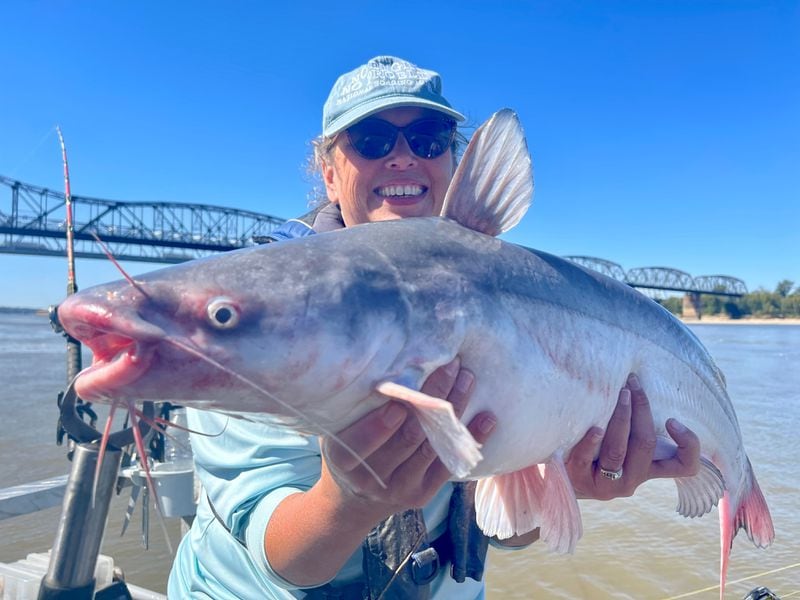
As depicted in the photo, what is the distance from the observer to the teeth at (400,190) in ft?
9.61

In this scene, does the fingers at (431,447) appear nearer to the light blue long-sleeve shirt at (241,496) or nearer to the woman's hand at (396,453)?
the woman's hand at (396,453)

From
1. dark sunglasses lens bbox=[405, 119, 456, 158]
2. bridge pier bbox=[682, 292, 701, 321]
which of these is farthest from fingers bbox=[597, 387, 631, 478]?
bridge pier bbox=[682, 292, 701, 321]

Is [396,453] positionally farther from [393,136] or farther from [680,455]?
[393,136]

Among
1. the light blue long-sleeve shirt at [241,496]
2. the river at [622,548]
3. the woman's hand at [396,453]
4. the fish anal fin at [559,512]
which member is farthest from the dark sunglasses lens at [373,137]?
the river at [622,548]

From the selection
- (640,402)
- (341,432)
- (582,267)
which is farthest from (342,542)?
(582,267)

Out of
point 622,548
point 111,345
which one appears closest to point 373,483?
point 111,345

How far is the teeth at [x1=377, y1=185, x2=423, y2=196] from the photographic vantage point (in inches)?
115

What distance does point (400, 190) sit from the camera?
2938 millimetres

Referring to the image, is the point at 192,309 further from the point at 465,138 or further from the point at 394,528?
the point at 465,138

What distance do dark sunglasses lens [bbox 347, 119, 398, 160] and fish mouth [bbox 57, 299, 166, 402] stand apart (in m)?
1.85

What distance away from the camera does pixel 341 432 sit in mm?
1568

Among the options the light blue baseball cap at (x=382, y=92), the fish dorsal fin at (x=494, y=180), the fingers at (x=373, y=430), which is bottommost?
the fingers at (x=373, y=430)

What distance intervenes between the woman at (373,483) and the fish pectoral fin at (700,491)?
348 mm

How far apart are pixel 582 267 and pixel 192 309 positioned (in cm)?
156
